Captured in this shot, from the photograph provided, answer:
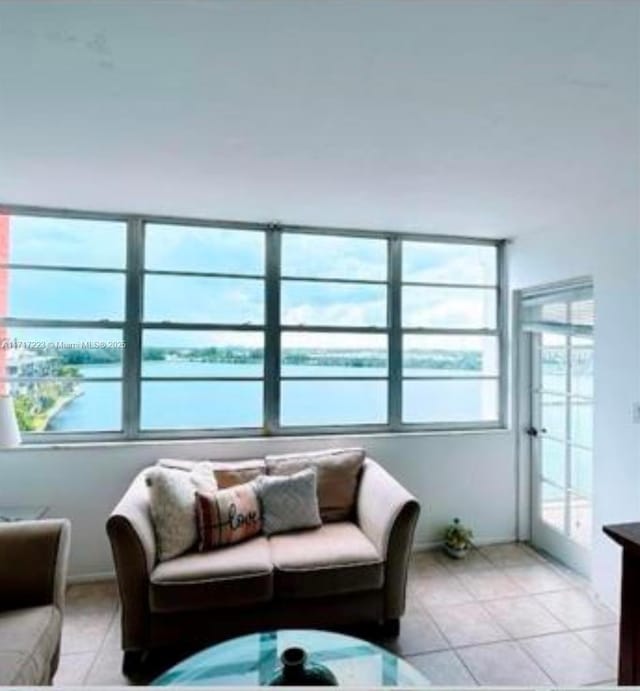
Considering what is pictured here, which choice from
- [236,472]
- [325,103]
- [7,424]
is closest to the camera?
[325,103]

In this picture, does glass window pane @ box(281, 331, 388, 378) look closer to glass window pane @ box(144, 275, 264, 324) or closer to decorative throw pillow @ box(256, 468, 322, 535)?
glass window pane @ box(144, 275, 264, 324)

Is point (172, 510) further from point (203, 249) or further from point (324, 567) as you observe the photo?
point (203, 249)

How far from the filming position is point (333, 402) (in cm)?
366

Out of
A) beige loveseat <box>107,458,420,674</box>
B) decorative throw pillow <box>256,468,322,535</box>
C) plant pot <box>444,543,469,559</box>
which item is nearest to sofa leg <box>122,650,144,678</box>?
beige loveseat <box>107,458,420,674</box>

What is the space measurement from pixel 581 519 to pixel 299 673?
105 inches

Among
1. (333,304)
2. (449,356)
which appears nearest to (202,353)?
(333,304)

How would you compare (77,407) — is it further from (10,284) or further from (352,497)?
(352,497)

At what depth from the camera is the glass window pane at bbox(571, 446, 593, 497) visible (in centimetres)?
314

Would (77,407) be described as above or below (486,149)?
below

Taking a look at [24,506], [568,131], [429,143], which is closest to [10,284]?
[24,506]

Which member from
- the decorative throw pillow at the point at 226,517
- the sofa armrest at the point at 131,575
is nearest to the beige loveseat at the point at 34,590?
the sofa armrest at the point at 131,575

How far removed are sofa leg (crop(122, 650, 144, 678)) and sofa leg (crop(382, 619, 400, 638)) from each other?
1.22 meters

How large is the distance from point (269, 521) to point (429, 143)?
2153 millimetres

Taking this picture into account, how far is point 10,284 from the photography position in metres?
3.19
